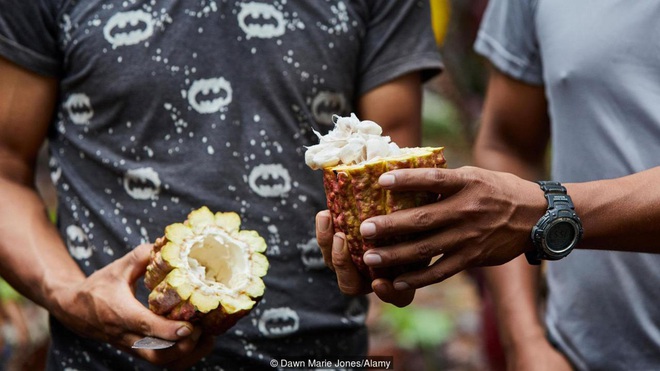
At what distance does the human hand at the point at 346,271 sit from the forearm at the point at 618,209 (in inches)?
14.9

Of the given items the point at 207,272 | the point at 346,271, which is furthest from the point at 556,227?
the point at 207,272

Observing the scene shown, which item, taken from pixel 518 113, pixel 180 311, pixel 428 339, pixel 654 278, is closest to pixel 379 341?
pixel 428 339

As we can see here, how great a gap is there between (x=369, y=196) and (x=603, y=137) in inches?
30.4

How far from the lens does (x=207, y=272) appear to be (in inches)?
63.7

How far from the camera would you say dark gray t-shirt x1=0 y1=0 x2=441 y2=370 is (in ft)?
5.92

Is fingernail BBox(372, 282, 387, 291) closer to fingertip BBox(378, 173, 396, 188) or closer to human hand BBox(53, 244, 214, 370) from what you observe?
fingertip BBox(378, 173, 396, 188)

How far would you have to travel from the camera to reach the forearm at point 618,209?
4.93 feet

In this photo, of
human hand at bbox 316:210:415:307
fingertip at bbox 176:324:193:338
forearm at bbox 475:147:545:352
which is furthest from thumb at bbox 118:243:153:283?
forearm at bbox 475:147:545:352

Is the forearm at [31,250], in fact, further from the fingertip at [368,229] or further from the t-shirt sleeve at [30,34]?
the fingertip at [368,229]

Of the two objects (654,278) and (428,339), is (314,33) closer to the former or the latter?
(654,278)

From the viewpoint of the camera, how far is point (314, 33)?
1879 mm

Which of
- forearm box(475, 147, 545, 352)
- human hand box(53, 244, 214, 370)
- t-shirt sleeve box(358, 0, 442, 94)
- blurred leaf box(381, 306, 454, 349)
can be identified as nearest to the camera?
human hand box(53, 244, 214, 370)

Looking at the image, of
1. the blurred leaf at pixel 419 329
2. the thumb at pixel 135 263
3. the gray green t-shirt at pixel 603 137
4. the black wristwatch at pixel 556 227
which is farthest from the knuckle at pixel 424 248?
the blurred leaf at pixel 419 329

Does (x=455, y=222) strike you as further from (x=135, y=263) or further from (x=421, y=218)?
(x=135, y=263)
